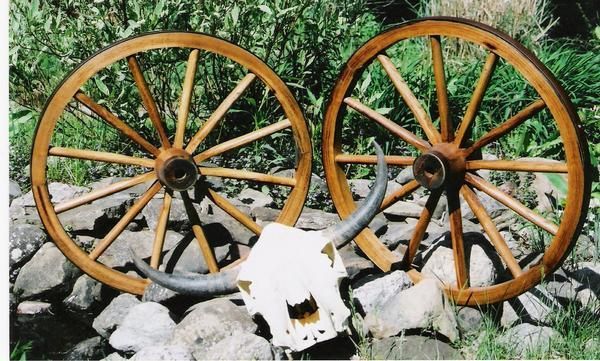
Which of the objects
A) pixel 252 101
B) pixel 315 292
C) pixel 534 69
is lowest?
pixel 315 292

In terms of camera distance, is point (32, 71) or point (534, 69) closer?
point (534, 69)

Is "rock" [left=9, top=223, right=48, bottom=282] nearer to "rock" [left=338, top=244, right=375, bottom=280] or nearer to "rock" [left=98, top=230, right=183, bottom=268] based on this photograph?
"rock" [left=98, top=230, right=183, bottom=268]

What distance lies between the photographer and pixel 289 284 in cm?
342

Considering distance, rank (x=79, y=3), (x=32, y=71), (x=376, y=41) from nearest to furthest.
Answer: (x=376, y=41)
(x=79, y=3)
(x=32, y=71)

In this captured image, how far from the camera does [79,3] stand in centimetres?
502

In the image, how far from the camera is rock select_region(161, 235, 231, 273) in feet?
13.8

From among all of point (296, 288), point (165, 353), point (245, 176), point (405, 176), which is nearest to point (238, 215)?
point (245, 176)

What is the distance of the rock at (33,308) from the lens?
4.30 m

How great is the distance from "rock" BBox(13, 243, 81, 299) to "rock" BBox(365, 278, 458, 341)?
1.62 metres

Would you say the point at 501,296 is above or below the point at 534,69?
below

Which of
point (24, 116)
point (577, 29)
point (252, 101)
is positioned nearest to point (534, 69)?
point (252, 101)

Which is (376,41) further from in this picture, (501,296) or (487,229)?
(501,296)

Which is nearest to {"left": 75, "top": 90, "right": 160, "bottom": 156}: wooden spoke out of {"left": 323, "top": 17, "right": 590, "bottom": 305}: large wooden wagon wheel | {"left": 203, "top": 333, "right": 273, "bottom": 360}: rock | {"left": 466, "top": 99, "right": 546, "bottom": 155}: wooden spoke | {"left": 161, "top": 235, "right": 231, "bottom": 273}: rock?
{"left": 161, "top": 235, "right": 231, "bottom": 273}: rock

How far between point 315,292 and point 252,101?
2061mm
